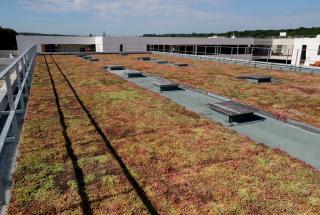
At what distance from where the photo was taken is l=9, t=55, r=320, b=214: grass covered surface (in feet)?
10.1

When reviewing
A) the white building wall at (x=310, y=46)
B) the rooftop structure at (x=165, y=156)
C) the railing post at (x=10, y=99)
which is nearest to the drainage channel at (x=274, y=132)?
the rooftop structure at (x=165, y=156)

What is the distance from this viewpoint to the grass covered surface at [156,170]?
10.1ft

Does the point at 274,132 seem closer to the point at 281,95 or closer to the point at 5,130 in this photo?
the point at 281,95

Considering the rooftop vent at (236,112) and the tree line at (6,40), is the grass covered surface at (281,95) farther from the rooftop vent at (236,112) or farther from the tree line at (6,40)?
the tree line at (6,40)

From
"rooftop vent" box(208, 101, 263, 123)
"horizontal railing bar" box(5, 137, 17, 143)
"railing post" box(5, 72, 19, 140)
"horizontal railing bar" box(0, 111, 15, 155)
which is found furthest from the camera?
"rooftop vent" box(208, 101, 263, 123)

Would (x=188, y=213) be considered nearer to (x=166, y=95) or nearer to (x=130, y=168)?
(x=130, y=168)

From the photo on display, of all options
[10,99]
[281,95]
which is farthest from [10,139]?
[281,95]

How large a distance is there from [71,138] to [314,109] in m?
6.33

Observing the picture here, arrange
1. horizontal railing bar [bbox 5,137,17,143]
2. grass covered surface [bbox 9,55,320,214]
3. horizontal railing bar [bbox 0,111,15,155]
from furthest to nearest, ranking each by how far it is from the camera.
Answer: horizontal railing bar [bbox 5,137,17,143] < horizontal railing bar [bbox 0,111,15,155] < grass covered surface [bbox 9,55,320,214]

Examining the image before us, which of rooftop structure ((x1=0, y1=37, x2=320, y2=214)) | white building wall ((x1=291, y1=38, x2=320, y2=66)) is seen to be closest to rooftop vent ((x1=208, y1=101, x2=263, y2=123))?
rooftop structure ((x1=0, y1=37, x2=320, y2=214))

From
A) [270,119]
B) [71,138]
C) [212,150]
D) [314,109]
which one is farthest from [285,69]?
[71,138]

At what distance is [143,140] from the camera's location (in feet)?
16.2

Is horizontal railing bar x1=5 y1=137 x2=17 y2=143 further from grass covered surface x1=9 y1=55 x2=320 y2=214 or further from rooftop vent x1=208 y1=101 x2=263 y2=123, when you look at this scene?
rooftop vent x1=208 y1=101 x2=263 y2=123

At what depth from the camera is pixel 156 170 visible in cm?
384
